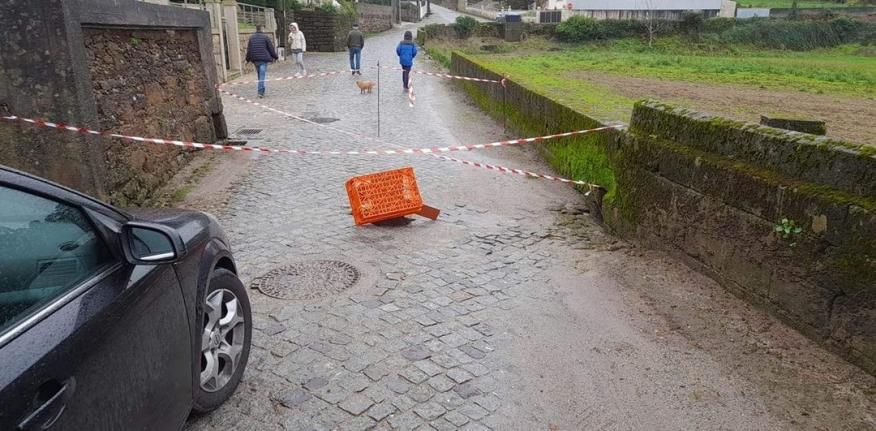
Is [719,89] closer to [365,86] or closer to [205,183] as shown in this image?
[365,86]

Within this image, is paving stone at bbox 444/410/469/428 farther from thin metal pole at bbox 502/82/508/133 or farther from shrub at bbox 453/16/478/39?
shrub at bbox 453/16/478/39

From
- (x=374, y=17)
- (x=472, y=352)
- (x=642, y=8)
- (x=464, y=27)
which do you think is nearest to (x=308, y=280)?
(x=472, y=352)

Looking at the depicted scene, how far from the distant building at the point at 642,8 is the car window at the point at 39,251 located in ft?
217

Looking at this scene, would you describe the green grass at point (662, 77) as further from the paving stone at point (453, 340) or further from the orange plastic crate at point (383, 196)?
the paving stone at point (453, 340)

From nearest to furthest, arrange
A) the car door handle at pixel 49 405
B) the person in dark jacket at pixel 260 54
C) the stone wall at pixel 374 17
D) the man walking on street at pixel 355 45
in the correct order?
the car door handle at pixel 49 405, the person in dark jacket at pixel 260 54, the man walking on street at pixel 355 45, the stone wall at pixel 374 17

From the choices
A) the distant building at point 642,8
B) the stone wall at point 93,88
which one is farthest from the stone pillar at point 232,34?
the distant building at point 642,8

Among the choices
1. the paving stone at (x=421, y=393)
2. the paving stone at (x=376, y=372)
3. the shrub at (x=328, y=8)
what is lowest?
the paving stone at (x=421, y=393)

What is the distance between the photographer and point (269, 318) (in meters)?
4.93

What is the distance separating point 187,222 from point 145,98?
5947mm

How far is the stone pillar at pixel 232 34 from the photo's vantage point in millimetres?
21686

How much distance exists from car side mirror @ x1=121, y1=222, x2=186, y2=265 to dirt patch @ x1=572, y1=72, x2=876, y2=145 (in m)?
12.1

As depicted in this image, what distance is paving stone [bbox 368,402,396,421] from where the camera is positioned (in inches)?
145

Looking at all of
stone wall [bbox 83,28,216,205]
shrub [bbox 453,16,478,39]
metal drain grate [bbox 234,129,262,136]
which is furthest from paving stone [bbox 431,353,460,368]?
shrub [bbox 453,16,478,39]

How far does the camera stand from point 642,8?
2537 inches
